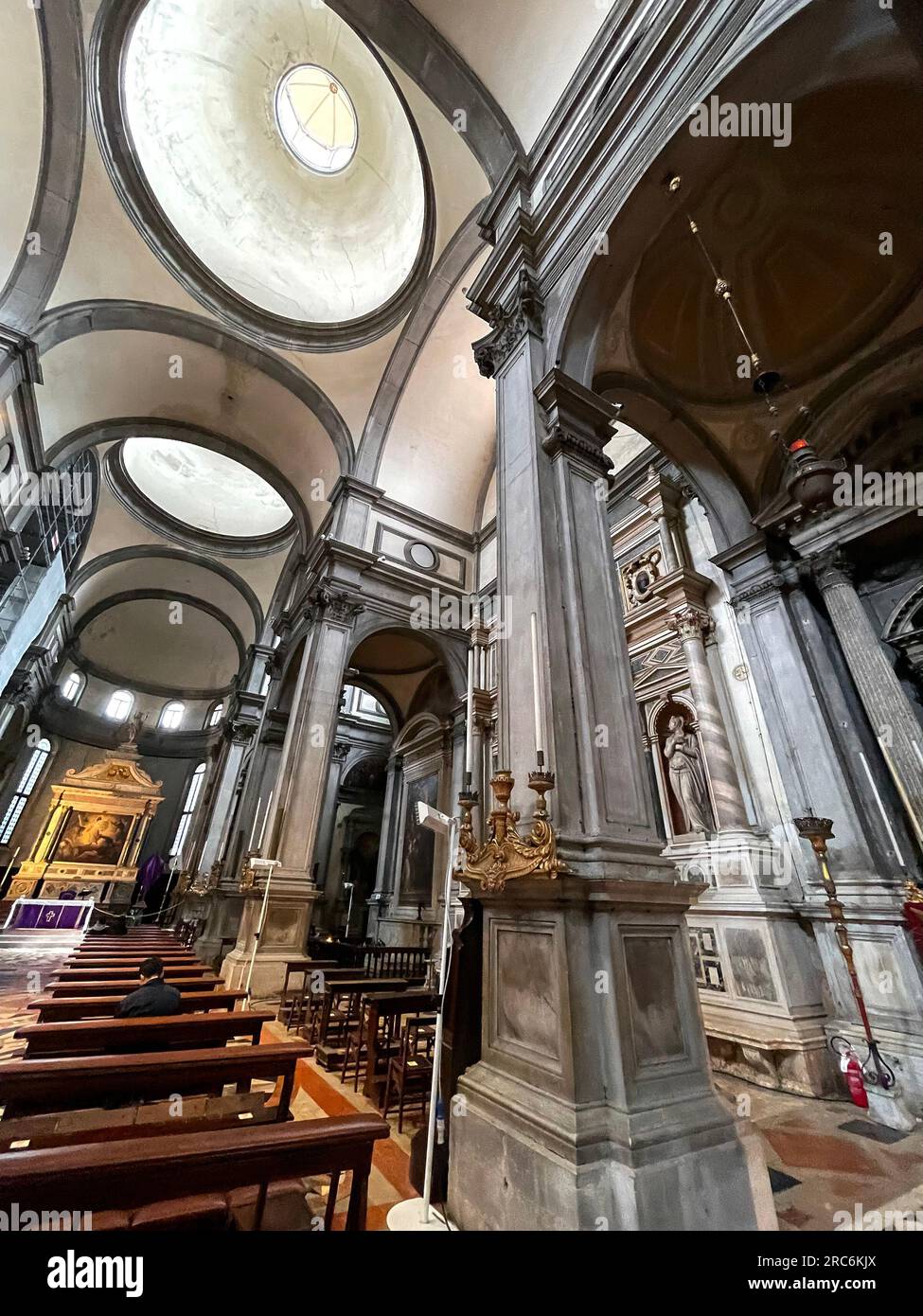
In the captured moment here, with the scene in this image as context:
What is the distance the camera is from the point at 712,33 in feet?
11.0

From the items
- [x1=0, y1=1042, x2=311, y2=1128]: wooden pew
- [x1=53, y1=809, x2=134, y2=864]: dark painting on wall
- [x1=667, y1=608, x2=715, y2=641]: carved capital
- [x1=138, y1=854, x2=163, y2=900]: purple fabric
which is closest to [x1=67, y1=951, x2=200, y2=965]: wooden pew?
[x1=0, y1=1042, x2=311, y2=1128]: wooden pew

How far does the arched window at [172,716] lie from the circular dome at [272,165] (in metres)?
18.1

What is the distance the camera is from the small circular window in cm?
946

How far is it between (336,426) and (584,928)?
10.3 metres

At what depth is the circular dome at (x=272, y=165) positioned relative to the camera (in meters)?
8.00

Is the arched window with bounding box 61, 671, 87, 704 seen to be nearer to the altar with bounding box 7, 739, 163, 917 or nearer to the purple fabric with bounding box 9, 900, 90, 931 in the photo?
the altar with bounding box 7, 739, 163, 917

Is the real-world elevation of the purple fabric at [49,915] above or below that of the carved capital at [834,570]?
below

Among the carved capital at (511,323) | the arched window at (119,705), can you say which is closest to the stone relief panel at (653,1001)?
the carved capital at (511,323)

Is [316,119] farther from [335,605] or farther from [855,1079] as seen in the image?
[855,1079]

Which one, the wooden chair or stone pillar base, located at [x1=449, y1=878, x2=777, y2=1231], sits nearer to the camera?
stone pillar base, located at [x1=449, y1=878, x2=777, y2=1231]

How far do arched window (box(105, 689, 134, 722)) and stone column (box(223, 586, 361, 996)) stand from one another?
57.5ft

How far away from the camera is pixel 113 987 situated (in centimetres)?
411

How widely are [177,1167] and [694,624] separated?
612cm

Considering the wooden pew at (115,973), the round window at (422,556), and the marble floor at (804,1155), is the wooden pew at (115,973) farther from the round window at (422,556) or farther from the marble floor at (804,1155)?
the round window at (422,556)
